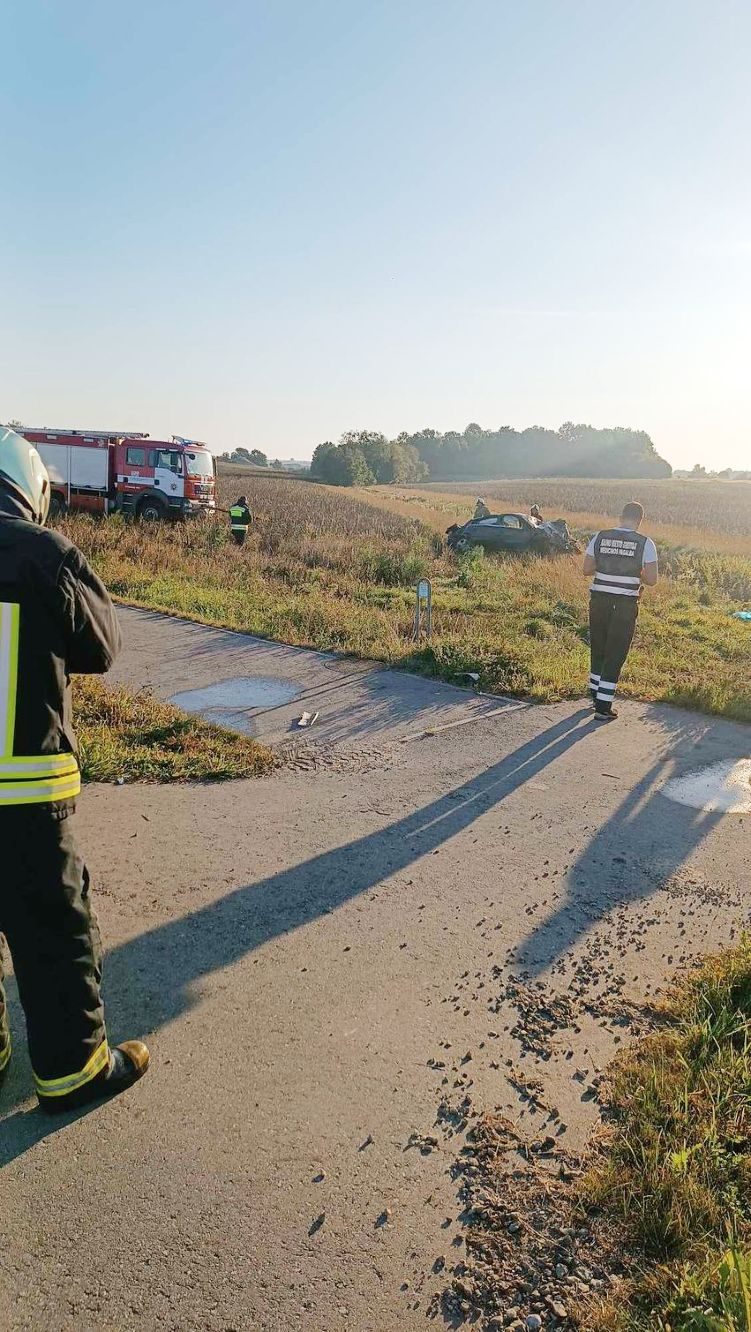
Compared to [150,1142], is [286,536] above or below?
above

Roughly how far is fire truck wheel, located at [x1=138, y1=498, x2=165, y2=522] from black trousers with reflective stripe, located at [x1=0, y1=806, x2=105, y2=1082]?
21388 mm

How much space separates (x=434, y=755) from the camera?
6199 millimetres

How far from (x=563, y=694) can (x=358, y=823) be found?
12.2 feet

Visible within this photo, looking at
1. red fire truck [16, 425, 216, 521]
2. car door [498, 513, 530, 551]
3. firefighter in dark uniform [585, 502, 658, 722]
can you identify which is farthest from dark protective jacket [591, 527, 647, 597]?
red fire truck [16, 425, 216, 521]

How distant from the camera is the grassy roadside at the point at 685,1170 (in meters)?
1.92

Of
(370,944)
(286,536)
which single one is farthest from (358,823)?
(286,536)

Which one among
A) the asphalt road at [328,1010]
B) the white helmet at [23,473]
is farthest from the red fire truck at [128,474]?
the white helmet at [23,473]

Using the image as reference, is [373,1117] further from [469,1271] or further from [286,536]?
[286,536]

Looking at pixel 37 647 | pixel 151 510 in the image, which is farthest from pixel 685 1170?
pixel 151 510

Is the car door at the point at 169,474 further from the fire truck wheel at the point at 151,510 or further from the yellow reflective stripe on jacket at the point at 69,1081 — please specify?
the yellow reflective stripe on jacket at the point at 69,1081

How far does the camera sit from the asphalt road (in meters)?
2.10

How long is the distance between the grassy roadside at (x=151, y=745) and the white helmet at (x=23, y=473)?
3047 millimetres

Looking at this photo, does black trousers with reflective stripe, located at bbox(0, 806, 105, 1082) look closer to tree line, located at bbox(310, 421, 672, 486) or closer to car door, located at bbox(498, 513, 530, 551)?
car door, located at bbox(498, 513, 530, 551)

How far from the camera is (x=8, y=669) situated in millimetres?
2312
